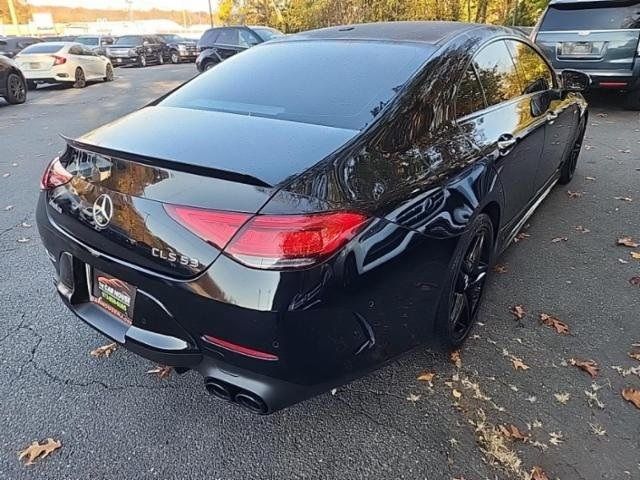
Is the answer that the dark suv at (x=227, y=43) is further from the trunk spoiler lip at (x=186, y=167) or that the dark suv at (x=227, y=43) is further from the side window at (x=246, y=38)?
the trunk spoiler lip at (x=186, y=167)

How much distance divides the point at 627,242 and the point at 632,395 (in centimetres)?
189

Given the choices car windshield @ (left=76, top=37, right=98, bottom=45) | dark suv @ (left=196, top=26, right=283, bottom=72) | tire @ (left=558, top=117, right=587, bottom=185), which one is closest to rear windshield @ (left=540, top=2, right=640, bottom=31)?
tire @ (left=558, top=117, right=587, bottom=185)

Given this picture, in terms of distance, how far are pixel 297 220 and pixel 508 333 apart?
5.67 feet

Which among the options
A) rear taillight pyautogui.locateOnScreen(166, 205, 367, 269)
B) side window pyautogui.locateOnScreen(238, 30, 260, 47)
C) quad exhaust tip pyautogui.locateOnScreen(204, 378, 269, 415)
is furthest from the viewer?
side window pyautogui.locateOnScreen(238, 30, 260, 47)

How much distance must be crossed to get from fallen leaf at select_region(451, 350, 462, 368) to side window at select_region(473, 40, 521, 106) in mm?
1369

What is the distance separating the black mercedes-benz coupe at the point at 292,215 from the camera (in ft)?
5.35

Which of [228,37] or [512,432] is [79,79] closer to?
[228,37]

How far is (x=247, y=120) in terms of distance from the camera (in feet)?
7.26

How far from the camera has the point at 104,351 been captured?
2613mm

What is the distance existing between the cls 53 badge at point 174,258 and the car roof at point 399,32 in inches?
67.7

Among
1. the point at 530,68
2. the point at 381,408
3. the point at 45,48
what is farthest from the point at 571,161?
the point at 45,48

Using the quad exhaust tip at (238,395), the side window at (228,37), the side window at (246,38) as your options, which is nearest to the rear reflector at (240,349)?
the quad exhaust tip at (238,395)

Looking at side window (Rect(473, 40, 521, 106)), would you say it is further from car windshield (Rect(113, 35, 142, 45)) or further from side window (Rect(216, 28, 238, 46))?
car windshield (Rect(113, 35, 142, 45))

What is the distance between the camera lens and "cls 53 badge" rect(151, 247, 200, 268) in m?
1.67
